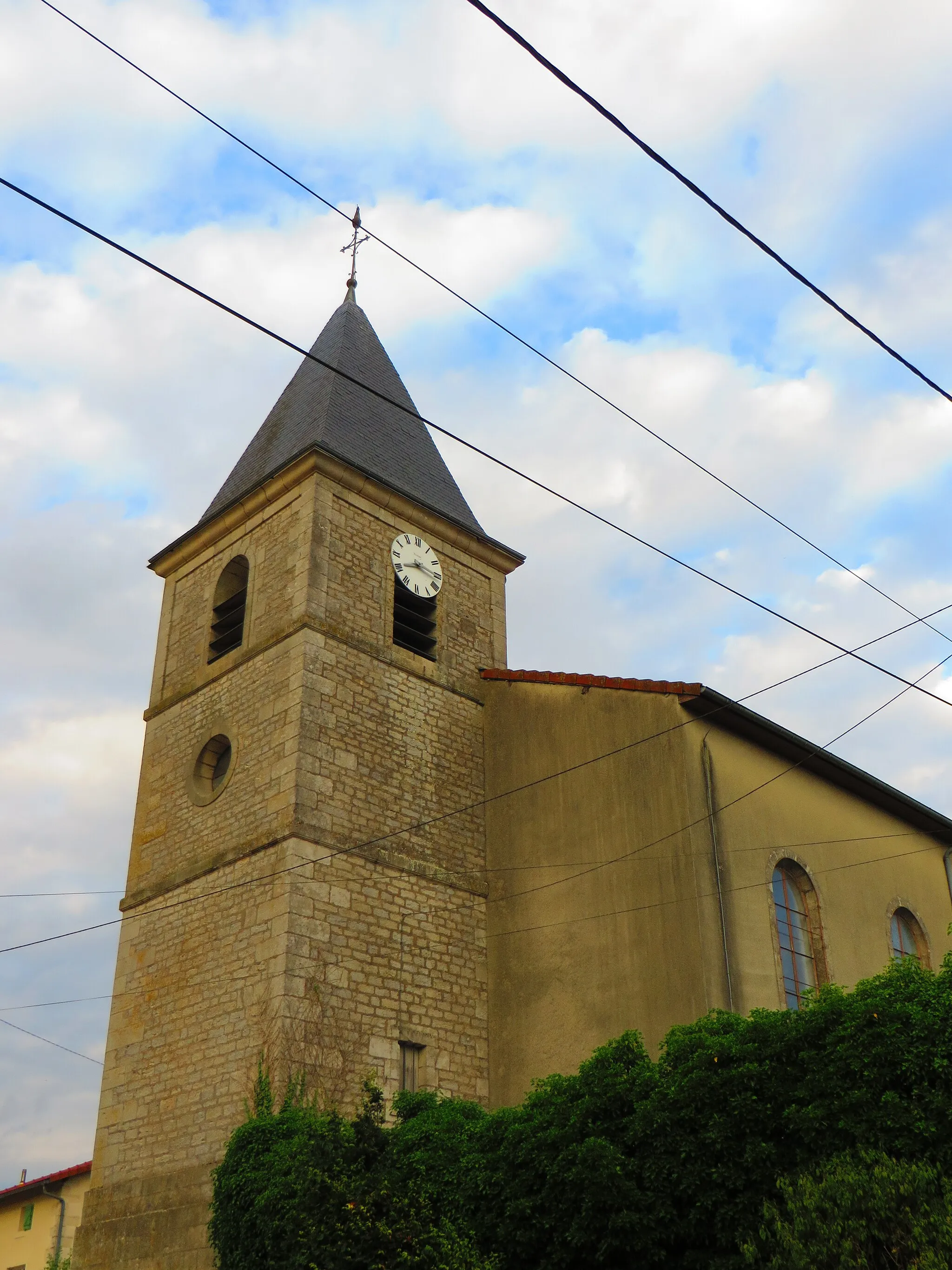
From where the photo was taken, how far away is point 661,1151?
9.40 metres

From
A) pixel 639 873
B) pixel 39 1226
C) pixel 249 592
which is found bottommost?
pixel 39 1226

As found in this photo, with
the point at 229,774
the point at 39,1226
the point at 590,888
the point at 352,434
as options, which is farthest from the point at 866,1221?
the point at 39,1226

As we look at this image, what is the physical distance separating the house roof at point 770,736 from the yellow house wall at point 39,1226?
540 inches

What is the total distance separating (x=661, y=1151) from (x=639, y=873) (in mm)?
4670

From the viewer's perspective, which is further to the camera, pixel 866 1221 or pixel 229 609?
pixel 229 609

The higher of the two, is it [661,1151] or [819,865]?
[819,865]

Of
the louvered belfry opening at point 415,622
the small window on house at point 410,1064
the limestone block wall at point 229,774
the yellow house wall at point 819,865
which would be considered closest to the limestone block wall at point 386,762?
the limestone block wall at point 229,774

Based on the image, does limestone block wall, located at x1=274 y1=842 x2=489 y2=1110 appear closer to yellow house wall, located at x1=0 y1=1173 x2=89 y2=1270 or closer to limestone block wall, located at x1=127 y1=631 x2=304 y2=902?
limestone block wall, located at x1=127 y1=631 x2=304 y2=902

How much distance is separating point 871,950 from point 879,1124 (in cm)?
791

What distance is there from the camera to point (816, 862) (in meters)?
15.4

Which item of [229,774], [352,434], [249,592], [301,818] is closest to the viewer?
[301,818]

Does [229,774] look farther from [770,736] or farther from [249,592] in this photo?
[770,736]

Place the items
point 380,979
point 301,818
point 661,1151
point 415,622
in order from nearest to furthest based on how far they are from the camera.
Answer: point 661,1151
point 380,979
point 301,818
point 415,622

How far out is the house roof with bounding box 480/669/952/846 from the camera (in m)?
14.4
